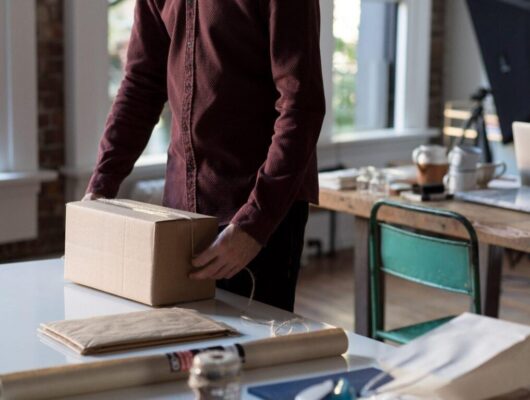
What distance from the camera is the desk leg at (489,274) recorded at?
339 centimetres

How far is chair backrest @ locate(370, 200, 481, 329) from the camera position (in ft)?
9.07

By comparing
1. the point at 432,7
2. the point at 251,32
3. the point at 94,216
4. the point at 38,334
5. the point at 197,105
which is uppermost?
the point at 432,7

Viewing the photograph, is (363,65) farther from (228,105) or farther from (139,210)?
(139,210)

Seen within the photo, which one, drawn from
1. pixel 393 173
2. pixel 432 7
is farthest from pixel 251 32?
pixel 432 7

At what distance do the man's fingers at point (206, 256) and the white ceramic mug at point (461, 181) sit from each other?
1.66 metres

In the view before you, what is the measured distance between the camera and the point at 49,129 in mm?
4543

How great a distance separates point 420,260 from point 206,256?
117cm

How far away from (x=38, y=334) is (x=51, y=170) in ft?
9.73

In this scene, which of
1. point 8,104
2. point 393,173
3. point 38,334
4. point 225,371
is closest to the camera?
point 225,371

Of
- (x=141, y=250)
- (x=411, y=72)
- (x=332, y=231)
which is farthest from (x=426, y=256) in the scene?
(x=411, y=72)

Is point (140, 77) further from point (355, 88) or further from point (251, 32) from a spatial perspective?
point (355, 88)

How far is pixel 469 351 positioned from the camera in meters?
1.36

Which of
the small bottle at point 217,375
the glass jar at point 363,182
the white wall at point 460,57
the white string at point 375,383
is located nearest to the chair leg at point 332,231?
the white wall at point 460,57

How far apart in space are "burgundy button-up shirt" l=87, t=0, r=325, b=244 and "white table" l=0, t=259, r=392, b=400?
0.20 meters
